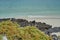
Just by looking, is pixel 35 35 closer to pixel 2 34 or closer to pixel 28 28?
pixel 28 28

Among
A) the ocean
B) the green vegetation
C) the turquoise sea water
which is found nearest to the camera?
the green vegetation

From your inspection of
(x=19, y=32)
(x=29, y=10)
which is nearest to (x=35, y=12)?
(x=29, y=10)

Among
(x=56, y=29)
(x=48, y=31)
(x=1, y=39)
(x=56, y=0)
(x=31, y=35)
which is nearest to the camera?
(x=1, y=39)

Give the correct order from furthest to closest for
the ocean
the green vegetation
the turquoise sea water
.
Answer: the turquoise sea water
the ocean
the green vegetation

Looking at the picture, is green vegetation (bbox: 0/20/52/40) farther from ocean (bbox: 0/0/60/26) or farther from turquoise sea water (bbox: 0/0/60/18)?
turquoise sea water (bbox: 0/0/60/18)

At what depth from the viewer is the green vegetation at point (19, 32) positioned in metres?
5.09

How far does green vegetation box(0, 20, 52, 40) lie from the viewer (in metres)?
5.09

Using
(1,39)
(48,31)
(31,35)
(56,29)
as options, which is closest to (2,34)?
(1,39)

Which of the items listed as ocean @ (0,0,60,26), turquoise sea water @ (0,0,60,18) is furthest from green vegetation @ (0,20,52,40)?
turquoise sea water @ (0,0,60,18)

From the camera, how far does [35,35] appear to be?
5.31 meters

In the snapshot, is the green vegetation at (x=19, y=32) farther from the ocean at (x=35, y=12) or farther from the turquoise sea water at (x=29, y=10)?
the turquoise sea water at (x=29, y=10)

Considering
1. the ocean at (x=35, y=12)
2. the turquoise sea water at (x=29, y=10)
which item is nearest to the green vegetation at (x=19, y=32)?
the ocean at (x=35, y=12)

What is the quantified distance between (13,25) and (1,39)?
488mm

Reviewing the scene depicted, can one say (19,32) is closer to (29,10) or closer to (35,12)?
(35,12)
